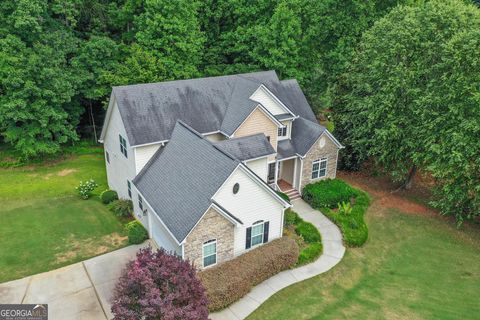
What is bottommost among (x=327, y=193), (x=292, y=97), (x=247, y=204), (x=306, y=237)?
(x=306, y=237)

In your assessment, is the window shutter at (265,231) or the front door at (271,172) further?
the front door at (271,172)

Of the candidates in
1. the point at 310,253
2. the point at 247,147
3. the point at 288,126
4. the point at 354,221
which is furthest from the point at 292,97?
the point at 310,253

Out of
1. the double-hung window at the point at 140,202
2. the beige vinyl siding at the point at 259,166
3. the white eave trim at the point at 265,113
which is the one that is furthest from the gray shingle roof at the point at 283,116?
the double-hung window at the point at 140,202

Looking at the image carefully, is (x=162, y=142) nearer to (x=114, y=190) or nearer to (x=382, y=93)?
(x=114, y=190)

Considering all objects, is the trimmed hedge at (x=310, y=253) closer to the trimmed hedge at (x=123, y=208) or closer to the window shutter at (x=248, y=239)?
the window shutter at (x=248, y=239)

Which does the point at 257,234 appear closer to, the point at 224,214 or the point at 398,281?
the point at 224,214

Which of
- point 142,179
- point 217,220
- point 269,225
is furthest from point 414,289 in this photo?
point 142,179
